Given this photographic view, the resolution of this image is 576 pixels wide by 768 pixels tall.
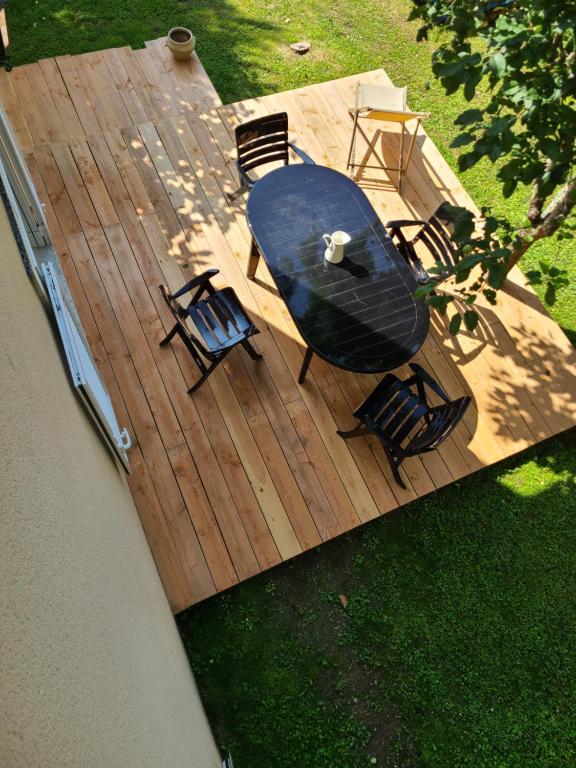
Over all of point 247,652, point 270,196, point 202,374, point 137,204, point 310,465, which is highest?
point 270,196

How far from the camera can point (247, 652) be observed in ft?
11.7

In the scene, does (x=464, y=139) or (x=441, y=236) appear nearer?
(x=464, y=139)

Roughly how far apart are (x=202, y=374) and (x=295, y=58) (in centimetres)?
433

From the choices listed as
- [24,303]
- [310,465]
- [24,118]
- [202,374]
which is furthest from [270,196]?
[24,118]

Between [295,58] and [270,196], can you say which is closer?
[270,196]

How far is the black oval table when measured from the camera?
12.2 ft

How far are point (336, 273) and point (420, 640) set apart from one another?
257 cm

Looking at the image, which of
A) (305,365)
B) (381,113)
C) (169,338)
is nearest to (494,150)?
(305,365)

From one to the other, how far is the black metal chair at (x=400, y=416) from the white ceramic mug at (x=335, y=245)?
908mm

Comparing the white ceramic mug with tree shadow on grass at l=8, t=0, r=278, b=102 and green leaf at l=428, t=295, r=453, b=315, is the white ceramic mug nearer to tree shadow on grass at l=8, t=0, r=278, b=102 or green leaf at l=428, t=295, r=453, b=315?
green leaf at l=428, t=295, r=453, b=315

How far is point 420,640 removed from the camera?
3.73 m

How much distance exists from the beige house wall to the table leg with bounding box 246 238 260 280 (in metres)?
2.07

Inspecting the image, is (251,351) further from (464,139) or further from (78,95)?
(78,95)

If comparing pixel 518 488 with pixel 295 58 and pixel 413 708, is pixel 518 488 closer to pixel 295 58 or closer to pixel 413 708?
pixel 413 708
